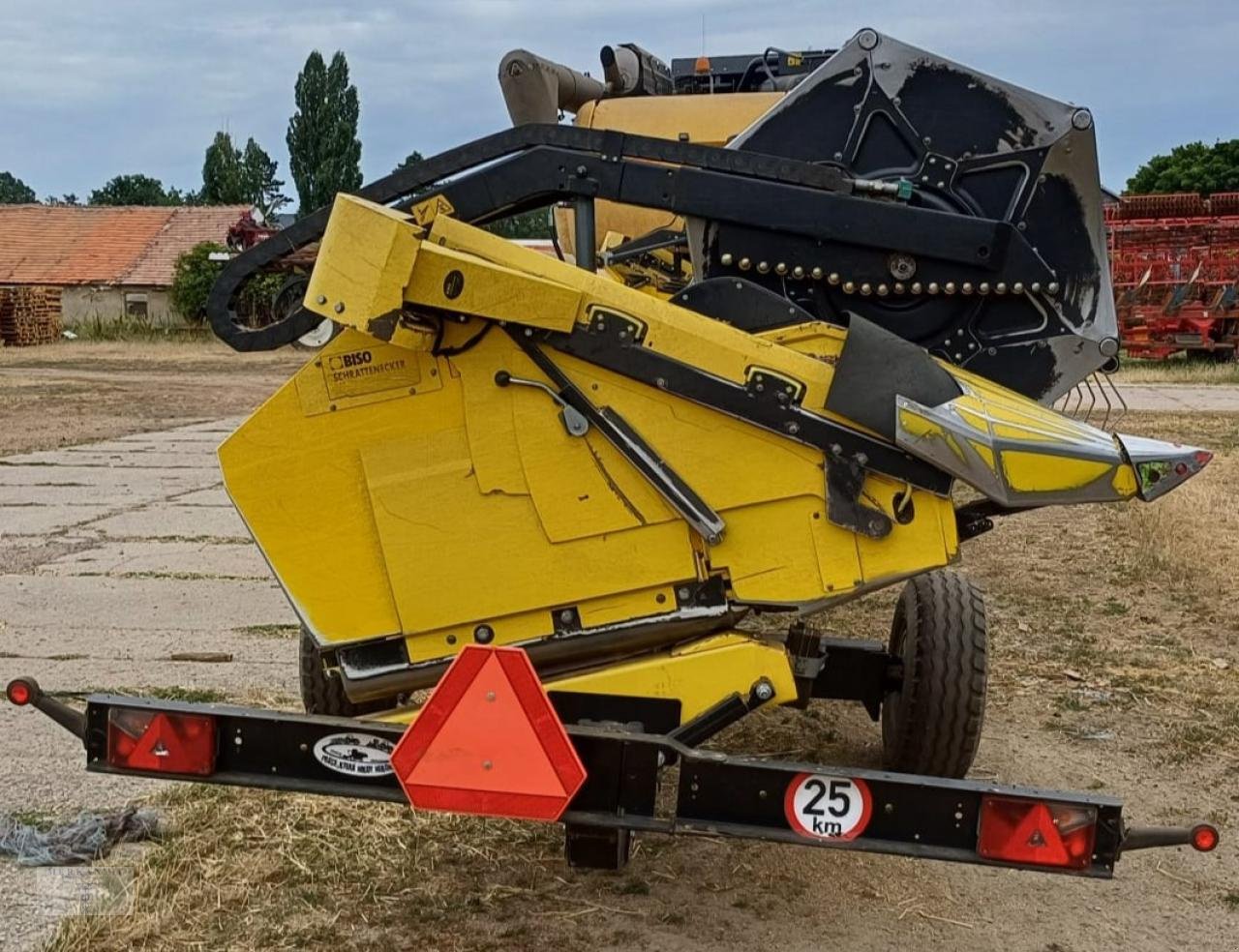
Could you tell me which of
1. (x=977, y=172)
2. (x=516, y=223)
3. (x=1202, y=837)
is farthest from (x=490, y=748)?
(x=516, y=223)

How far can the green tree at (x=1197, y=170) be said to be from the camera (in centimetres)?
4822

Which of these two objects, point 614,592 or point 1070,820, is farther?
point 614,592

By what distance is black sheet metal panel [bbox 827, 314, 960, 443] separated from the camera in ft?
10.6

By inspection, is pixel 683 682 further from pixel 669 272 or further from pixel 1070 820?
pixel 669 272

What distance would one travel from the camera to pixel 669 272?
5.56 meters

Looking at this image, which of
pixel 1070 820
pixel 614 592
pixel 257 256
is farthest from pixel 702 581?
pixel 257 256

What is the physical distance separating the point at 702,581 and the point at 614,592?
0.22m

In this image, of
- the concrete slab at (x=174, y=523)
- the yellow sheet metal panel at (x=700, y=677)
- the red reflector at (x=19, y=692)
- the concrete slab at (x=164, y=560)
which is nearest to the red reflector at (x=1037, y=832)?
the yellow sheet metal panel at (x=700, y=677)

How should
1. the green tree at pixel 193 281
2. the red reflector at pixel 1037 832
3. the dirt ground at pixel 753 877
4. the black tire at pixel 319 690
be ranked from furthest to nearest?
the green tree at pixel 193 281 → the black tire at pixel 319 690 → the dirt ground at pixel 753 877 → the red reflector at pixel 1037 832

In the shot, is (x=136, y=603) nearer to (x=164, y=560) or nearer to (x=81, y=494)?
(x=164, y=560)

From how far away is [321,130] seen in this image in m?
58.4

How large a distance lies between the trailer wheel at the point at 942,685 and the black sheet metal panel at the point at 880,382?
2.94ft

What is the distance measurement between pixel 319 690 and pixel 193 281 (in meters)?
37.9

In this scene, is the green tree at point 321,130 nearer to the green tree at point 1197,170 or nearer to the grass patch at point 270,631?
the green tree at point 1197,170
